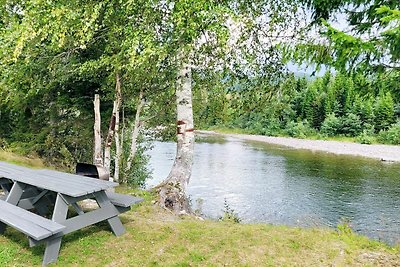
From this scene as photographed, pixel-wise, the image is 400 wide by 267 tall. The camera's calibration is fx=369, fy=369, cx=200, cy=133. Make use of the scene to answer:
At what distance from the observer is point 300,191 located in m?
19.0

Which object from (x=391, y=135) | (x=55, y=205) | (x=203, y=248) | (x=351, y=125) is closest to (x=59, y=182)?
(x=55, y=205)

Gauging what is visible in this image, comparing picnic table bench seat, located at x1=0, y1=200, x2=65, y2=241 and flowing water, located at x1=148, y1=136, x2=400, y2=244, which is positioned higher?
picnic table bench seat, located at x1=0, y1=200, x2=65, y2=241

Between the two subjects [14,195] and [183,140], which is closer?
[14,195]

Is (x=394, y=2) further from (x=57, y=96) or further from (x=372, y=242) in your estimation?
(x=57, y=96)

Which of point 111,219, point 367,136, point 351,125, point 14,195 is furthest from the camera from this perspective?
point 351,125

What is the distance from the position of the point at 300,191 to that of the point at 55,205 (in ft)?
53.6

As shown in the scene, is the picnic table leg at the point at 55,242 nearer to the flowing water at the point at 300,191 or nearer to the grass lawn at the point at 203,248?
the grass lawn at the point at 203,248

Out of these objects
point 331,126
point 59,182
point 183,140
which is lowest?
point 59,182

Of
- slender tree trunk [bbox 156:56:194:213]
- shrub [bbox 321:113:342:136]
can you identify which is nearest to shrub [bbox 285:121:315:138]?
shrub [bbox 321:113:342:136]

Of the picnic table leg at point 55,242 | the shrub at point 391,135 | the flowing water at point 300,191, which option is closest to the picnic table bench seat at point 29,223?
the picnic table leg at point 55,242

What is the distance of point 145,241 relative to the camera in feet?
16.3

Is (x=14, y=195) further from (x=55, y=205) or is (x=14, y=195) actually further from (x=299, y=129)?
(x=299, y=129)

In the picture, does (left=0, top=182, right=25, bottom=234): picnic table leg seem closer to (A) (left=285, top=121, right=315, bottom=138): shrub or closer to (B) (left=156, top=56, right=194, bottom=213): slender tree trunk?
(B) (left=156, top=56, right=194, bottom=213): slender tree trunk

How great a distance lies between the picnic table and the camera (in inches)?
164
